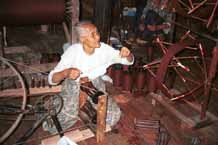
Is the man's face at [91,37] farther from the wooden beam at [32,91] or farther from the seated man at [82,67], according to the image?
the wooden beam at [32,91]

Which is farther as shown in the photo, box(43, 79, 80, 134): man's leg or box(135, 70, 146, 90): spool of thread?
box(135, 70, 146, 90): spool of thread

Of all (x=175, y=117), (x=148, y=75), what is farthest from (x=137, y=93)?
(x=175, y=117)

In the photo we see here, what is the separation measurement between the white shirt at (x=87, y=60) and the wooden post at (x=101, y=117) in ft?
1.52

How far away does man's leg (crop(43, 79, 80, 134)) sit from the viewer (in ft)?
10.4

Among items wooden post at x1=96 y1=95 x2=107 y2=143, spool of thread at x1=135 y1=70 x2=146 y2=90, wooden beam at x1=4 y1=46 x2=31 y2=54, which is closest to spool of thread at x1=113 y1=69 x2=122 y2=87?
spool of thread at x1=135 y1=70 x2=146 y2=90

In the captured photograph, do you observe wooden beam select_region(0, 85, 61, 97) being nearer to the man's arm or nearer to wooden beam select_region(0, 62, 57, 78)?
wooden beam select_region(0, 62, 57, 78)

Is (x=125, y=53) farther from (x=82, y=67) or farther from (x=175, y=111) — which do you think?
(x=175, y=111)

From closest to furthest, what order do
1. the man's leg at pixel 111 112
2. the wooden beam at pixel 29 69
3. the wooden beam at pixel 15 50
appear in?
the man's leg at pixel 111 112
the wooden beam at pixel 29 69
the wooden beam at pixel 15 50

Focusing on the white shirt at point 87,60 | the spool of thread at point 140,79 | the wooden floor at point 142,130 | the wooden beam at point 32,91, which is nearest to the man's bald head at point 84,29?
the white shirt at point 87,60

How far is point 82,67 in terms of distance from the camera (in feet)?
10.4

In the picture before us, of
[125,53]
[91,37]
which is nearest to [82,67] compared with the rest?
[91,37]

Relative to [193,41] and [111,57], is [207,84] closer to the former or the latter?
[193,41]

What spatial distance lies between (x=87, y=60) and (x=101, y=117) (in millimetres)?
627

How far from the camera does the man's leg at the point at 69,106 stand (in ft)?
10.4
